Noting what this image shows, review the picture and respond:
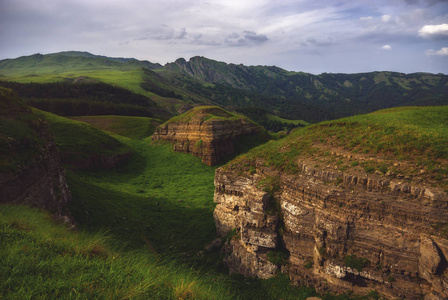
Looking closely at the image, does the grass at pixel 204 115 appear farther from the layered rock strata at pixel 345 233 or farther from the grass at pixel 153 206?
the layered rock strata at pixel 345 233

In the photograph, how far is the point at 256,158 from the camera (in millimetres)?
20516

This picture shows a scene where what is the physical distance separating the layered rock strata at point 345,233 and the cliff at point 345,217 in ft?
0.15

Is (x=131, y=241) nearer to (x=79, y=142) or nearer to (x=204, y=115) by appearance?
(x=79, y=142)

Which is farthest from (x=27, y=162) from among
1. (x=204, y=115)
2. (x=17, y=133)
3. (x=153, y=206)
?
(x=204, y=115)

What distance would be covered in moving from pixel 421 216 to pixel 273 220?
27.3 ft

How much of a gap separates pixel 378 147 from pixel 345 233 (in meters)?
5.89

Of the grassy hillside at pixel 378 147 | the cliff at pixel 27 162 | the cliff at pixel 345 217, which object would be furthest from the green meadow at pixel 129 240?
the grassy hillside at pixel 378 147

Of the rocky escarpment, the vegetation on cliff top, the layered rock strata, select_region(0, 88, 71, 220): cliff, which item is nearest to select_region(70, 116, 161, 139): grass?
the rocky escarpment

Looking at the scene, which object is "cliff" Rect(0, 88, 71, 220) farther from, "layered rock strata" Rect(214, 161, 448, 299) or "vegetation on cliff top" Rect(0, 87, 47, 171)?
"layered rock strata" Rect(214, 161, 448, 299)

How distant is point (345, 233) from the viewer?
13250 millimetres

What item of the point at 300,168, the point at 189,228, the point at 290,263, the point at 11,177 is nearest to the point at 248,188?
the point at 300,168

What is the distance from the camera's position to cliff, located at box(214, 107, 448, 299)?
37.7 ft

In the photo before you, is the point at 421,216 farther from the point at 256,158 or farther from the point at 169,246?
the point at 169,246

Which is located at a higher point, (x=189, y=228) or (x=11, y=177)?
(x=11, y=177)
